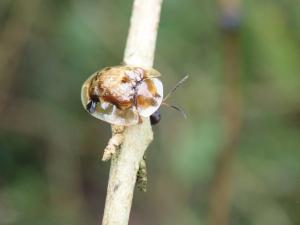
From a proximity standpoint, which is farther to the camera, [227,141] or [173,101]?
[173,101]

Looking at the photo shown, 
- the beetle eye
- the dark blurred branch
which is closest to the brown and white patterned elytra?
the beetle eye

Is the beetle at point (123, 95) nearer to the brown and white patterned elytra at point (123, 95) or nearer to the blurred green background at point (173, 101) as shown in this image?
the brown and white patterned elytra at point (123, 95)

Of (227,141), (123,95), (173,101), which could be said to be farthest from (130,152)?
(173,101)

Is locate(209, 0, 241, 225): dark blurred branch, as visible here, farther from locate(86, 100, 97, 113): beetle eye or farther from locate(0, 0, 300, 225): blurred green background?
locate(86, 100, 97, 113): beetle eye

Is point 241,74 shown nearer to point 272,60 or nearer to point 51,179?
point 272,60

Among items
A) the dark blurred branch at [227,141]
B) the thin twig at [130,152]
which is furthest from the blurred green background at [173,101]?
the thin twig at [130,152]

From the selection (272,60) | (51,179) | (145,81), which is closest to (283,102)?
(272,60)

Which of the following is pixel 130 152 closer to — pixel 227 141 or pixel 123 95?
pixel 123 95

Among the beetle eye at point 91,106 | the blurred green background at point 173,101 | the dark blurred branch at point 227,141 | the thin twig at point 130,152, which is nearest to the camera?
the thin twig at point 130,152
